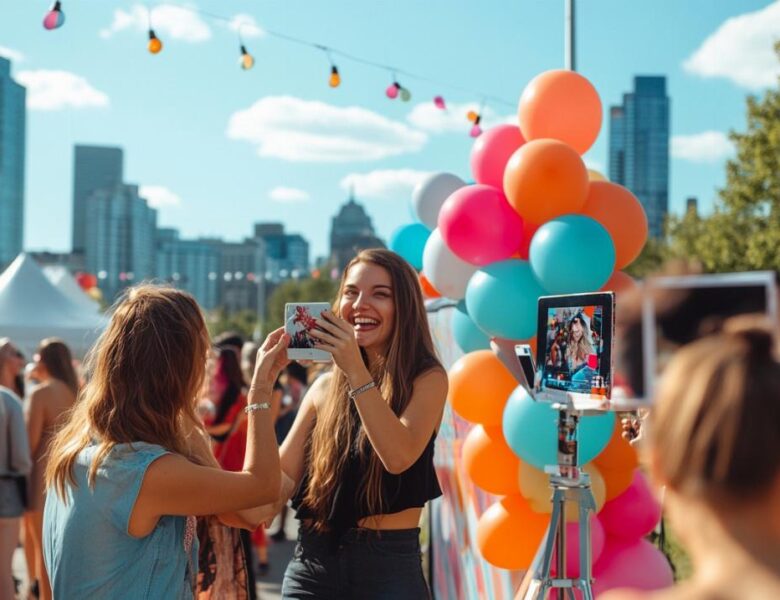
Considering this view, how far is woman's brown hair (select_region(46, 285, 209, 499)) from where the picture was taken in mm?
2123

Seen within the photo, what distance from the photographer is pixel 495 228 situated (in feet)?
13.4

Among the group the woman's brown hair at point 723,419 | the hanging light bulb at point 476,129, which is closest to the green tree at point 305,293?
the hanging light bulb at point 476,129

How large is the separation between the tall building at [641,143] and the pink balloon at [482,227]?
98.4m

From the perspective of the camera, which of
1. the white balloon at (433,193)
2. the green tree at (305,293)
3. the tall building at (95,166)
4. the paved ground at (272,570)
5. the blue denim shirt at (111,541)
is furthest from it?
the tall building at (95,166)

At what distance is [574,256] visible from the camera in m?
3.62

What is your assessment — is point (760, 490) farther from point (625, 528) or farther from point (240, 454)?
point (240, 454)

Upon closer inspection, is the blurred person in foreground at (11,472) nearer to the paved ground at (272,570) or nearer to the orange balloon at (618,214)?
the paved ground at (272,570)

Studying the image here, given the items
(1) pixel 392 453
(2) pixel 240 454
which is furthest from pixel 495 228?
Result: (2) pixel 240 454

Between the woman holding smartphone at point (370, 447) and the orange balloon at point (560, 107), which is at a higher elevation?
the orange balloon at point (560, 107)

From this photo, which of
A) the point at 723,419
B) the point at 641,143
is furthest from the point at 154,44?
the point at 641,143

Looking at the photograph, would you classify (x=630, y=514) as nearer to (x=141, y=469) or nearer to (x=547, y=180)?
(x=547, y=180)

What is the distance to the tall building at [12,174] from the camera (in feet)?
411

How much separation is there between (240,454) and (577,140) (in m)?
2.67

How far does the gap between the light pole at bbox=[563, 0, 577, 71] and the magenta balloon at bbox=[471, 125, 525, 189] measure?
2240 millimetres
